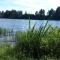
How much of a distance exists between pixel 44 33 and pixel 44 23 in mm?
493

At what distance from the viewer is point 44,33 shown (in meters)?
9.30

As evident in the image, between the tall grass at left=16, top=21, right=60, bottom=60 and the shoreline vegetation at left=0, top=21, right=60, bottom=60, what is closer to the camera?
the shoreline vegetation at left=0, top=21, right=60, bottom=60

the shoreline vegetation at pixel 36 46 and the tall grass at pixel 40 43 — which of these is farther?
the tall grass at pixel 40 43

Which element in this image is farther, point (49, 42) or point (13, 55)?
point (49, 42)

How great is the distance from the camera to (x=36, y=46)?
8836 mm

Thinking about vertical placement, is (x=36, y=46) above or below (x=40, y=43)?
below

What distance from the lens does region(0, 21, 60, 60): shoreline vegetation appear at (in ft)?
27.6

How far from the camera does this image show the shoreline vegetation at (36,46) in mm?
8398

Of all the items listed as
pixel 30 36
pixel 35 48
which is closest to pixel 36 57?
pixel 35 48

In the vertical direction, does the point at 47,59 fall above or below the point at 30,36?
below

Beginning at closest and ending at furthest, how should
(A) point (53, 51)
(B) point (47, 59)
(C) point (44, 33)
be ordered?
(B) point (47, 59)
(A) point (53, 51)
(C) point (44, 33)

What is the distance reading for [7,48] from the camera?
9.10m

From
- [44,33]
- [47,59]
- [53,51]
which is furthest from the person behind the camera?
[44,33]

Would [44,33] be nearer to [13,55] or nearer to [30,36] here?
[30,36]
